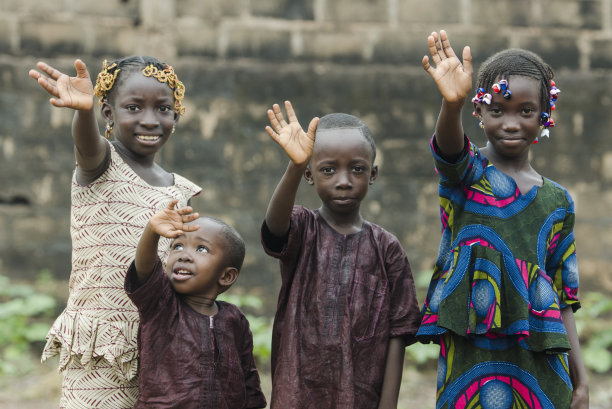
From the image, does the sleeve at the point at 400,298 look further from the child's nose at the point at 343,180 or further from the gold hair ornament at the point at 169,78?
the gold hair ornament at the point at 169,78

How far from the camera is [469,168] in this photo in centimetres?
300

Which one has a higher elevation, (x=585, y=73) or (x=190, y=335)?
(x=585, y=73)

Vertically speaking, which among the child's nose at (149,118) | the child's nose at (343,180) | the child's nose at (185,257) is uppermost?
the child's nose at (149,118)

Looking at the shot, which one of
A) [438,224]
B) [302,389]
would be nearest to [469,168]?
[302,389]

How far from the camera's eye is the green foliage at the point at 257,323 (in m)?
5.61

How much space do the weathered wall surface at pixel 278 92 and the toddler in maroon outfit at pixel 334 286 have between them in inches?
108

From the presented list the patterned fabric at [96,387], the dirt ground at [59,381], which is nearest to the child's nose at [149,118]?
the patterned fabric at [96,387]

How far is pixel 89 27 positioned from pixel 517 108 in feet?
12.5

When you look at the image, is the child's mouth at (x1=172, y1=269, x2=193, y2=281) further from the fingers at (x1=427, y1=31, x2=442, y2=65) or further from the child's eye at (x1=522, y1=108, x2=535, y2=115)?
the child's eye at (x1=522, y1=108, x2=535, y2=115)

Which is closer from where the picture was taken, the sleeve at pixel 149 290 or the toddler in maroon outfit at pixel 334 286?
the sleeve at pixel 149 290

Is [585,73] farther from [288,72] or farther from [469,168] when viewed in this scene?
[469,168]

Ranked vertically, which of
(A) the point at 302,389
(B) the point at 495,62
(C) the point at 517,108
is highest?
(B) the point at 495,62

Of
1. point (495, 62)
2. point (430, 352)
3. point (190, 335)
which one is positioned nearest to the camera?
point (190, 335)

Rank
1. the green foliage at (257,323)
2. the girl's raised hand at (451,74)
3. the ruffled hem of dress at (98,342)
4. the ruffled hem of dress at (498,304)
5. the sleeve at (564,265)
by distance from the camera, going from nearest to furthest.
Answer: the girl's raised hand at (451,74)
the ruffled hem of dress at (498,304)
the ruffled hem of dress at (98,342)
the sleeve at (564,265)
the green foliage at (257,323)
